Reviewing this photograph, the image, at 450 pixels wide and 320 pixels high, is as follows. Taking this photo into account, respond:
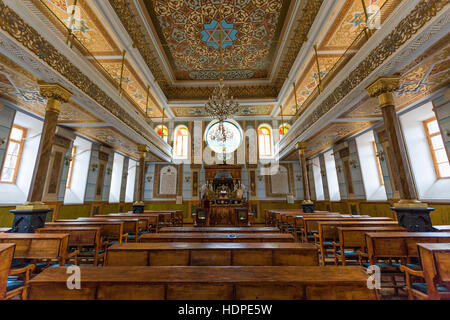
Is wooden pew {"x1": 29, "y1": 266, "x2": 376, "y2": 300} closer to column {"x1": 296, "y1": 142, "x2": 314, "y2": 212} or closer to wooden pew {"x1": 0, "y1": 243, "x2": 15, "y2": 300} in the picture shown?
wooden pew {"x1": 0, "y1": 243, "x2": 15, "y2": 300}

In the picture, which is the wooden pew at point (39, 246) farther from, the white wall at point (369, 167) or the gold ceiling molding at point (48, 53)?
the white wall at point (369, 167)

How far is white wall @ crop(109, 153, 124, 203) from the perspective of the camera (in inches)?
406

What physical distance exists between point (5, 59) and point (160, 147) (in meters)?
6.91

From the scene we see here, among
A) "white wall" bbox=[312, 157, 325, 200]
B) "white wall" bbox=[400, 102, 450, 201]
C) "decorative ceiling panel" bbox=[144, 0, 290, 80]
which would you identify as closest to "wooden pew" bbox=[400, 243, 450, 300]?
"white wall" bbox=[400, 102, 450, 201]

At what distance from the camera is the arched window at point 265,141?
1237 centimetres

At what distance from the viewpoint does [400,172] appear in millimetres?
3926

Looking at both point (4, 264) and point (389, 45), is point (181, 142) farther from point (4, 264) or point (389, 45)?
point (4, 264)

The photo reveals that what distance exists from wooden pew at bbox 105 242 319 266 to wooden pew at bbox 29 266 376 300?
0.72 m

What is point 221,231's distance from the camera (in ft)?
11.2

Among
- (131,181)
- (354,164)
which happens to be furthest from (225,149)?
(354,164)

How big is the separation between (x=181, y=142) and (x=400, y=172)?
10.9 meters

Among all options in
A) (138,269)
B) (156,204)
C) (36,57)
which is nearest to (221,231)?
(138,269)

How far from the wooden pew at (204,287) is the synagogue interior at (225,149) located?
1 centimetres

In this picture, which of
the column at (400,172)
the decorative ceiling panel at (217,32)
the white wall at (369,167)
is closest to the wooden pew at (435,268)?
the column at (400,172)
